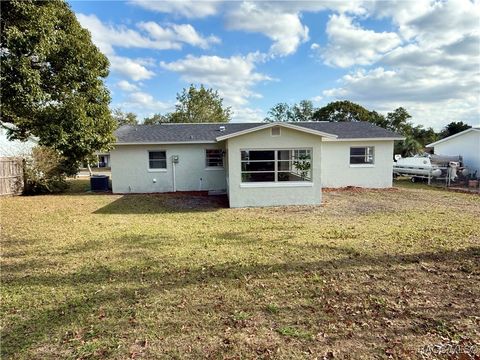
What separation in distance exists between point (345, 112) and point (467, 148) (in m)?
26.7

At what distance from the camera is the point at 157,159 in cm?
1698

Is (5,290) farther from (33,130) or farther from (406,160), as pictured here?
(406,160)

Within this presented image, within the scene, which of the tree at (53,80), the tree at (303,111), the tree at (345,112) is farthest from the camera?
the tree at (303,111)

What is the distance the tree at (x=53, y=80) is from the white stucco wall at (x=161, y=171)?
3790mm

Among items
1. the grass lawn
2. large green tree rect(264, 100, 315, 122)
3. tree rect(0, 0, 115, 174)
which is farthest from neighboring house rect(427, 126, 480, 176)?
large green tree rect(264, 100, 315, 122)

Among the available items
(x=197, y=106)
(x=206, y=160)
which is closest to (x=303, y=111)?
(x=197, y=106)

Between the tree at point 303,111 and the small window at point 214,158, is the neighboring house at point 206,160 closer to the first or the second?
the small window at point 214,158

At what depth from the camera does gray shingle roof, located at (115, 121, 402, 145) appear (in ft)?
54.6

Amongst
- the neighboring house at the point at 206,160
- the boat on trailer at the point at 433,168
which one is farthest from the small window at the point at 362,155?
the boat on trailer at the point at 433,168

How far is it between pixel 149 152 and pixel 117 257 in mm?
11194

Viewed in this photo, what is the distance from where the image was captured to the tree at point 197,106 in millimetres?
41875

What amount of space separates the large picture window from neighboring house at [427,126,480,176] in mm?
14629

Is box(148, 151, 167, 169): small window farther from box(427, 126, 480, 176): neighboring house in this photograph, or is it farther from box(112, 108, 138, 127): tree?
box(112, 108, 138, 127): tree

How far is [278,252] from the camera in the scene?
660 centimetres
